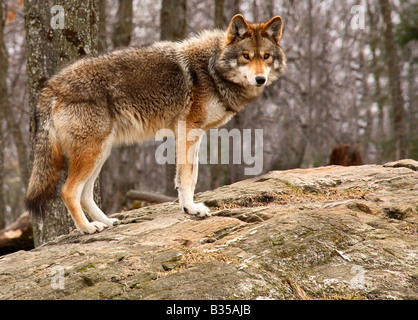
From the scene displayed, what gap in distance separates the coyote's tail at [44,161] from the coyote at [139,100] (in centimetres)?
1

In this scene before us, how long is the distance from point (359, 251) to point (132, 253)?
2.04 m

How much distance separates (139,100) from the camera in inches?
206

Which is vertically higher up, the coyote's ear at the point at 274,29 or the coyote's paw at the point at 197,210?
the coyote's ear at the point at 274,29

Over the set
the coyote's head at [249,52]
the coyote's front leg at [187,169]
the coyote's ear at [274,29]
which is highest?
the coyote's ear at [274,29]

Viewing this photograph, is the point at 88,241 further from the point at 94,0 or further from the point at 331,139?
the point at 331,139

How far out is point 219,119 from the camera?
5562mm

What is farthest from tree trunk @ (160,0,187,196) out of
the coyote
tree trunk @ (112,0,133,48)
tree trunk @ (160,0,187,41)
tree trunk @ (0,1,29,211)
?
the coyote

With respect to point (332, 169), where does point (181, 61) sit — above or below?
above

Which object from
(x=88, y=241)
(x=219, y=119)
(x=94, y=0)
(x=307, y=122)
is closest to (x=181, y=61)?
(x=219, y=119)

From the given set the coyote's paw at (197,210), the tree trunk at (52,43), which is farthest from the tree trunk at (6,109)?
the coyote's paw at (197,210)

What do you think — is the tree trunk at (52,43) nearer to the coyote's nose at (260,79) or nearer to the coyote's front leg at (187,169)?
the coyote's front leg at (187,169)

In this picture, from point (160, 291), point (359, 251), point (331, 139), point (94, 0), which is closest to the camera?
point (160, 291)

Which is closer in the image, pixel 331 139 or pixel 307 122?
pixel 307 122

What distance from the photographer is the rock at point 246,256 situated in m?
3.44
